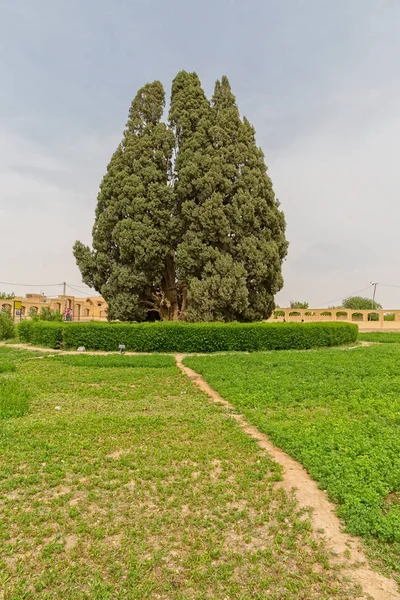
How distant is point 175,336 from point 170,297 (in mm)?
5354

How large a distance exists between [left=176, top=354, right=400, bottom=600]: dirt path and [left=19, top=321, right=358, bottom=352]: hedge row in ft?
29.5

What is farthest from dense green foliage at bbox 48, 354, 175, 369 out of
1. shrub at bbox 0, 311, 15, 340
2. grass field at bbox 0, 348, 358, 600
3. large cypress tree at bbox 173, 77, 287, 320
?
shrub at bbox 0, 311, 15, 340

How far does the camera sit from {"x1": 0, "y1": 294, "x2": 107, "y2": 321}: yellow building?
35969 mm

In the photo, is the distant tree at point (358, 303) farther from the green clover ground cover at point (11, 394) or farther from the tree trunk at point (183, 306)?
the green clover ground cover at point (11, 394)

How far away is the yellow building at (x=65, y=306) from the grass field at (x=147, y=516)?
31.6 metres

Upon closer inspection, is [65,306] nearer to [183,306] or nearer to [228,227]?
[183,306]

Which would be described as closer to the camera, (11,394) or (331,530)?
(331,530)

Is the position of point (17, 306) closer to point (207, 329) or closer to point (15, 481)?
point (207, 329)

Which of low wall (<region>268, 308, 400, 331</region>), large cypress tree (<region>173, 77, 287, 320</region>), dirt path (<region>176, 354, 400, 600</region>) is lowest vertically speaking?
dirt path (<region>176, 354, 400, 600</region>)

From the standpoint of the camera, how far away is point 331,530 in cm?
279

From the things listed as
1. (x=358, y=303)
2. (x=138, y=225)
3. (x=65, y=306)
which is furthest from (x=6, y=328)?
(x=358, y=303)

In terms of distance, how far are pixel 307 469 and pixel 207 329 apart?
9.95 metres

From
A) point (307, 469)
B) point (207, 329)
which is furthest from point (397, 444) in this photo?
point (207, 329)

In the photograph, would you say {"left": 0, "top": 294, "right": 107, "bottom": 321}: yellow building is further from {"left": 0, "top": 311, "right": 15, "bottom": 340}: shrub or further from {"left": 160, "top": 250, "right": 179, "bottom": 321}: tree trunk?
{"left": 160, "top": 250, "right": 179, "bottom": 321}: tree trunk
